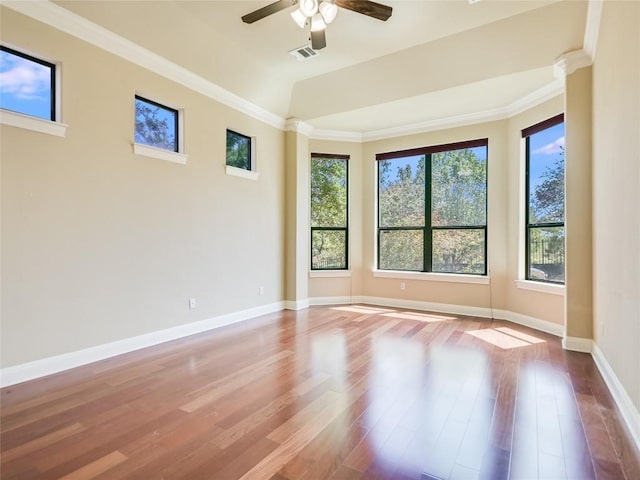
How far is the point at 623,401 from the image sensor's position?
225 cm

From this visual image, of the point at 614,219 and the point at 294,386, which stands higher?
the point at 614,219

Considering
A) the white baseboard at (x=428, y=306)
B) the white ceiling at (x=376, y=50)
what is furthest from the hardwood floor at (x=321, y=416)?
the white ceiling at (x=376, y=50)

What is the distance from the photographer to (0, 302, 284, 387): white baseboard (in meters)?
2.69

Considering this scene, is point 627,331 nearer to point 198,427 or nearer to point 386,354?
point 386,354

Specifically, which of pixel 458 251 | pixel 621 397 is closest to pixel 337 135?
pixel 458 251

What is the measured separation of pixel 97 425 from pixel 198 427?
2.09ft

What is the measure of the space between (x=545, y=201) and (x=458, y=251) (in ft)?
4.67

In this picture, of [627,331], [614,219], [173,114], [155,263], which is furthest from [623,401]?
[173,114]

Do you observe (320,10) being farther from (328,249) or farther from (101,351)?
(328,249)

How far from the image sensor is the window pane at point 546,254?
4277mm

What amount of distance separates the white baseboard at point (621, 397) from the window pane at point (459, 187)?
2.64 meters

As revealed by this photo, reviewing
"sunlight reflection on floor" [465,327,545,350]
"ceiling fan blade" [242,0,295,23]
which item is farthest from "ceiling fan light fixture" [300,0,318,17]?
"sunlight reflection on floor" [465,327,545,350]

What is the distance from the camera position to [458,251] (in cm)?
547

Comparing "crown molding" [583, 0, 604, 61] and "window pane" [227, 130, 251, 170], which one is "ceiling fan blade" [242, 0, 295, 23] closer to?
"window pane" [227, 130, 251, 170]
